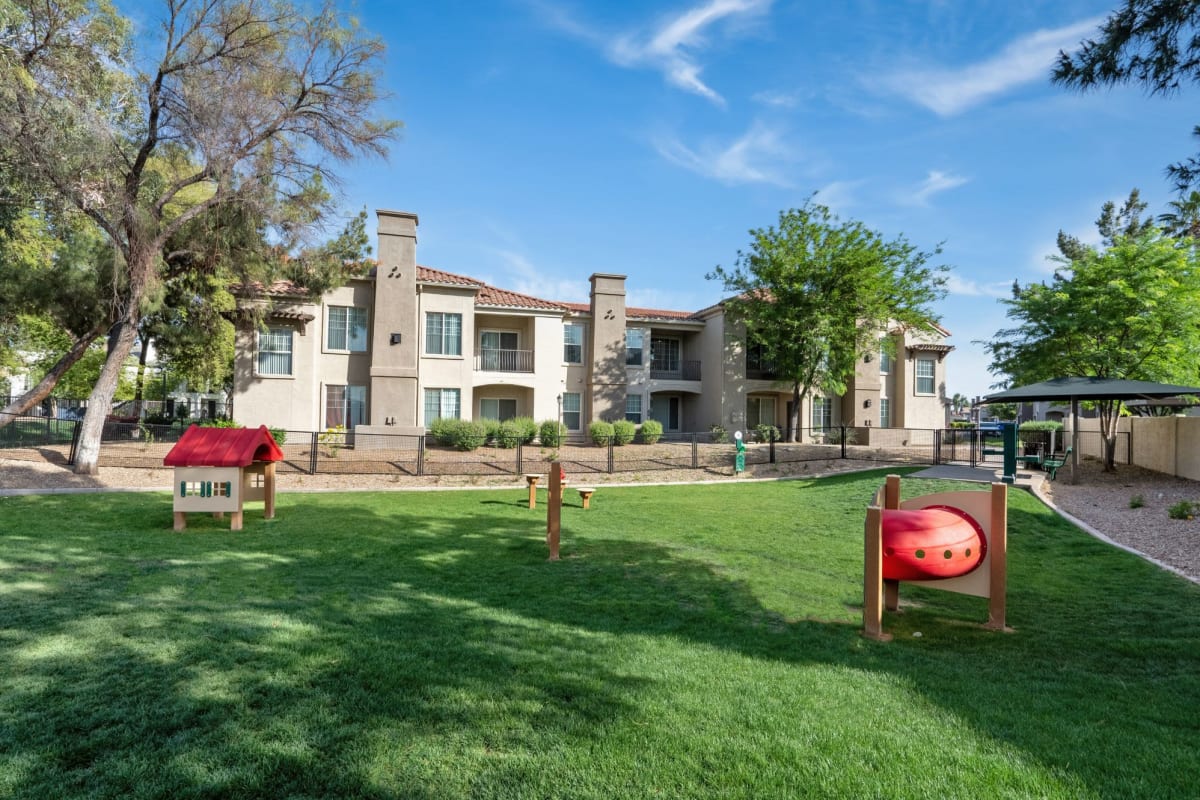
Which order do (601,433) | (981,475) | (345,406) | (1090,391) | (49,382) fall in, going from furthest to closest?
(345,406) < (601,433) < (49,382) < (981,475) < (1090,391)

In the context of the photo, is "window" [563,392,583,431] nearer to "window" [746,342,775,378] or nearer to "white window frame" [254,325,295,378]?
"window" [746,342,775,378]

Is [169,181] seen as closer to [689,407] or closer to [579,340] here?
[579,340]

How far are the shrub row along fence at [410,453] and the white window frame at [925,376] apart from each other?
Answer: 28.1 feet

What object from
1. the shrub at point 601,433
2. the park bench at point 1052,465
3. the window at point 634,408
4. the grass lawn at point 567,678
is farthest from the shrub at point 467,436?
the park bench at point 1052,465

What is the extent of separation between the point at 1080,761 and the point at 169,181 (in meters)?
24.6

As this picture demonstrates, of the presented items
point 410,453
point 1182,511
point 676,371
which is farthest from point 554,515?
point 676,371

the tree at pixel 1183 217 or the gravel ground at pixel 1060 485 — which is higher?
the tree at pixel 1183 217

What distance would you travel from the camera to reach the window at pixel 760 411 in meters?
32.6

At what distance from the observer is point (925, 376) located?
111ft

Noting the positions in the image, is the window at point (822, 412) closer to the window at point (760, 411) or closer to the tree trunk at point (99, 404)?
the window at point (760, 411)

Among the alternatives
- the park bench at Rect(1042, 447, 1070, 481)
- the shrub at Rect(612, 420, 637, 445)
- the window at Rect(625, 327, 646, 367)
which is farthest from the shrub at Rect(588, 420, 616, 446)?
the park bench at Rect(1042, 447, 1070, 481)

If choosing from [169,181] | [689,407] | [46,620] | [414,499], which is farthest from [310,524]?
[689,407]

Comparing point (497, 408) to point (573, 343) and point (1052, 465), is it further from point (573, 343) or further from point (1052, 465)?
point (1052, 465)

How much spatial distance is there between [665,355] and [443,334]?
12.2 metres
